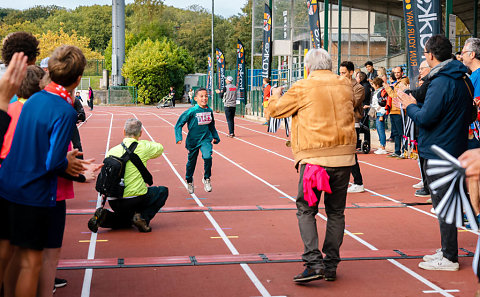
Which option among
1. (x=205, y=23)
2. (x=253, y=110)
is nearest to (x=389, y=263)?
(x=253, y=110)

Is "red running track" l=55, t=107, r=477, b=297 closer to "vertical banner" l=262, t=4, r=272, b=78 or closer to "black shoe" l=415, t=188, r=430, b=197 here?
"black shoe" l=415, t=188, r=430, b=197

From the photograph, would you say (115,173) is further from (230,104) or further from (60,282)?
(230,104)

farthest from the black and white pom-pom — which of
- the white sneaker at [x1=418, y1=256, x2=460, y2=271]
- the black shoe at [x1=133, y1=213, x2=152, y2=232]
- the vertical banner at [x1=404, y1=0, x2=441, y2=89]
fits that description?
the vertical banner at [x1=404, y1=0, x2=441, y2=89]

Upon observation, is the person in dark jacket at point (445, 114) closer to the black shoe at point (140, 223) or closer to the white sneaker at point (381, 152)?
the black shoe at point (140, 223)

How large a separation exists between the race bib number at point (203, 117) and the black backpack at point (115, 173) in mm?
3057

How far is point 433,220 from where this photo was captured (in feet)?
28.4

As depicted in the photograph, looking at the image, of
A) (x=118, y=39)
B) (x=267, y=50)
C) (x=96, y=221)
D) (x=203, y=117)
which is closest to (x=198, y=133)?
(x=203, y=117)

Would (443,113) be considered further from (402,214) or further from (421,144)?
(402,214)

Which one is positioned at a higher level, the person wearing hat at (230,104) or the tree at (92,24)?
the tree at (92,24)

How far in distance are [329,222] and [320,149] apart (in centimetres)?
71

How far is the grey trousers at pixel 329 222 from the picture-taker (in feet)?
19.1

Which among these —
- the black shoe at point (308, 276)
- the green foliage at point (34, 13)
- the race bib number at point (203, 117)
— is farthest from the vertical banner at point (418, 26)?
the green foliage at point (34, 13)

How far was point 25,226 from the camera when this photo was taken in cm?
399

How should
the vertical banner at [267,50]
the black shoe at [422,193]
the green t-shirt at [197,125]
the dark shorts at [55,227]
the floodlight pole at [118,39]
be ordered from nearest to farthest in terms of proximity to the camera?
the dark shorts at [55,227] → the black shoe at [422,193] → the green t-shirt at [197,125] → the vertical banner at [267,50] → the floodlight pole at [118,39]
